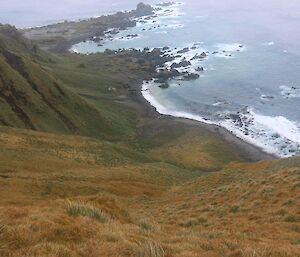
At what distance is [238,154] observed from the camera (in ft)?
268

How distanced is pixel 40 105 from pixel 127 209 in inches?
2394

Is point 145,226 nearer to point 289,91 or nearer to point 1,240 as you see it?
point 1,240

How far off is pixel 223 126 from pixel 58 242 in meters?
86.9

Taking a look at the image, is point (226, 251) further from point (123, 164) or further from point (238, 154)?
point (238, 154)

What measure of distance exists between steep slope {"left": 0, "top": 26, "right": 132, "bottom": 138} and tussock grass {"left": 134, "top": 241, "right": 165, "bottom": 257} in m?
63.4

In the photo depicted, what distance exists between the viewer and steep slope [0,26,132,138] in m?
77.1

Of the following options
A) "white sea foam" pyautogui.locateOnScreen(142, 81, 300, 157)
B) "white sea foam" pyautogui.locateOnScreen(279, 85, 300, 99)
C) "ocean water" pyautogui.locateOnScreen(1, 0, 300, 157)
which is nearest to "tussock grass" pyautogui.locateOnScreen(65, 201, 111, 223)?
"white sea foam" pyautogui.locateOnScreen(142, 81, 300, 157)

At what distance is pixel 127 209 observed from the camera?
25.7m

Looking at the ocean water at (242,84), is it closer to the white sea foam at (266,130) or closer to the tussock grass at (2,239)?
the white sea foam at (266,130)

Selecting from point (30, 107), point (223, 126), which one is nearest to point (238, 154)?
point (223, 126)

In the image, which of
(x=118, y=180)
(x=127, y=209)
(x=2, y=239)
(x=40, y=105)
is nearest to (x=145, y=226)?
(x=2, y=239)

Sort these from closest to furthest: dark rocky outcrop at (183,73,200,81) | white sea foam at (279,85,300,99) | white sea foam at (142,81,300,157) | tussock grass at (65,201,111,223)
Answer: tussock grass at (65,201,111,223)
white sea foam at (142,81,300,157)
white sea foam at (279,85,300,99)
dark rocky outcrop at (183,73,200,81)

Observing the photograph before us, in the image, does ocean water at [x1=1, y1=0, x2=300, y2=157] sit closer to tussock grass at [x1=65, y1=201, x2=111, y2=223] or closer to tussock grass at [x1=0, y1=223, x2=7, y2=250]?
tussock grass at [x1=65, y1=201, x2=111, y2=223]

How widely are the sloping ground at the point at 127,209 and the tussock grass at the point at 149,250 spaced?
3 centimetres
